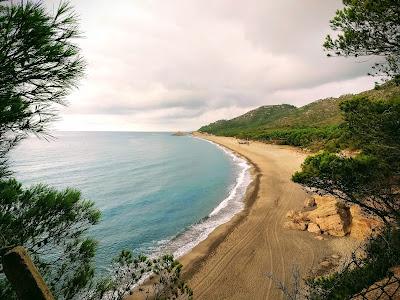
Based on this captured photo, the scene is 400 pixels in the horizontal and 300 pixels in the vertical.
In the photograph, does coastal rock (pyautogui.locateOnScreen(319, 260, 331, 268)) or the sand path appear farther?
coastal rock (pyautogui.locateOnScreen(319, 260, 331, 268))

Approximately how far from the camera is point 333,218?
1984cm

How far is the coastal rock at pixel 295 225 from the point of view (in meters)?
21.1

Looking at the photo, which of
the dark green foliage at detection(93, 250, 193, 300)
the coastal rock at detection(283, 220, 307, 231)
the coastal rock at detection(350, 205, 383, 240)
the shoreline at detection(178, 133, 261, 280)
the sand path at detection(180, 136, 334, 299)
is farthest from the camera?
the coastal rock at detection(283, 220, 307, 231)

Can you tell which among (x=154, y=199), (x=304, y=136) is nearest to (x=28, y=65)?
(x=154, y=199)

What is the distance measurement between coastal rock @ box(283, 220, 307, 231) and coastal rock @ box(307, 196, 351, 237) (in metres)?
0.70

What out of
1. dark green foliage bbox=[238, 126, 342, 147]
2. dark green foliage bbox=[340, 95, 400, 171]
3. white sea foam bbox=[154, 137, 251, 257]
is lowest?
white sea foam bbox=[154, 137, 251, 257]

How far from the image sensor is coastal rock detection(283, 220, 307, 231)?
21.1m

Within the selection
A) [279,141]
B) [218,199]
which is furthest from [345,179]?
[279,141]

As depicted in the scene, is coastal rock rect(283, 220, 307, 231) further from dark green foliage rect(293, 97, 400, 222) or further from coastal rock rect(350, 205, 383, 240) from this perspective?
dark green foliage rect(293, 97, 400, 222)

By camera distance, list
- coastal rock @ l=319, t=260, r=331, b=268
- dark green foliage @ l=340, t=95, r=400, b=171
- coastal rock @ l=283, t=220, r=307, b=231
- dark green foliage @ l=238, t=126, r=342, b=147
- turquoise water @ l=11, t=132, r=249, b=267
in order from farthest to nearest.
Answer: dark green foliage @ l=238, t=126, r=342, b=147, turquoise water @ l=11, t=132, r=249, b=267, coastal rock @ l=283, t=220, r=307, b=231, coastal rock @ l=319, t=260, r=331, b=268, dark green foliage @ l=340, t=95, r=400, b=171

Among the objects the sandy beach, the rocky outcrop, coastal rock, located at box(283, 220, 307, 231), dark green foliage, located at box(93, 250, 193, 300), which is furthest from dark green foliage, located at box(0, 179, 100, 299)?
coastal rock, located at box(283, 220, 307, 231)

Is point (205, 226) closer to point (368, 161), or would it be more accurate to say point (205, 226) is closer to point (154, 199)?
point (154, 199)

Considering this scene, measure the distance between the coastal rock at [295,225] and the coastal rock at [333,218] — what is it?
27.8 inches

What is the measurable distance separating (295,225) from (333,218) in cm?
275
